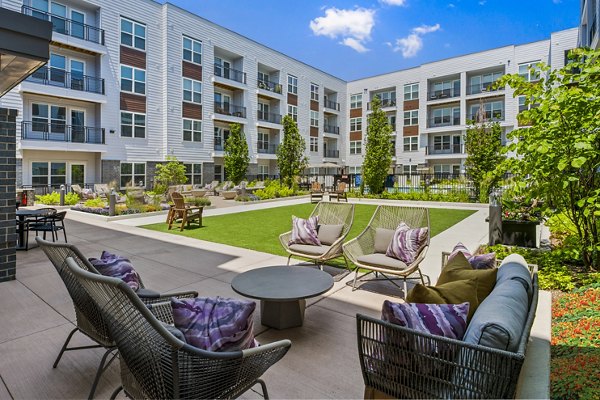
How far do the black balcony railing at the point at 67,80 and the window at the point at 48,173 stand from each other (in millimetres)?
4419

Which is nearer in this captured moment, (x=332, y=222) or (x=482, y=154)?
(x=332, y=222)

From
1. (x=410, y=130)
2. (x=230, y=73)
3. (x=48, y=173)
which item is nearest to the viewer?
(x=48, y=173)

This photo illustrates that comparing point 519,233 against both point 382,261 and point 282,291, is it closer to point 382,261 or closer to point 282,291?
point 382,261

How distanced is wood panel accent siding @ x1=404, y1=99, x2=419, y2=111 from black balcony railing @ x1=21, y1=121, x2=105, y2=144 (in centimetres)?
2955

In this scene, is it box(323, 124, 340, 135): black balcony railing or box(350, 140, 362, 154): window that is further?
Result: box(350, 140, 362, 154): window

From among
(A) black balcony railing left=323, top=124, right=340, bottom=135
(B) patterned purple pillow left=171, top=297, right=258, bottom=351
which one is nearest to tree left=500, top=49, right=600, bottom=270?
(B) patterned purple pillow left=171, top=297, right=258, bottom=351

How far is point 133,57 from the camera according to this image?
2338cm

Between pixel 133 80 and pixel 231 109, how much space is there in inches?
339

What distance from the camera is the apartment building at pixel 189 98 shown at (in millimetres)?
20359

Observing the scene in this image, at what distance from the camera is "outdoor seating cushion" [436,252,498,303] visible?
2676mm

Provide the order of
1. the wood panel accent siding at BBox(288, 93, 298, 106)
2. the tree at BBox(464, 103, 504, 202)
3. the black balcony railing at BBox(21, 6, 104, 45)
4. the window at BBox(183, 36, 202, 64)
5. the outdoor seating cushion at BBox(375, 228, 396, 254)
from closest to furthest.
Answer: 1. the outdoor seating cushion at BBox(375, 228, 396, 254)
2. the tree at BBox(464, 103, 504, 202)
3. the black balcony railing at BBox(21, 6, 104, 45)
4. the window at BBox(183, 36, 202, 64)
5. the wood panel accent siding at BBox(288, 93, 298, 106)

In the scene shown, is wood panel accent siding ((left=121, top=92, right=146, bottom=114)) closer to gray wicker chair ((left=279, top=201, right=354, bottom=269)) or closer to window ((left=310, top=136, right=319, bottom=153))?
window ((left=310, top=136, right=319, bottom=153))

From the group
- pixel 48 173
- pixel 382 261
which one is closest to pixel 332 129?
pixel 48 173

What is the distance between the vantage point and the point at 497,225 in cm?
732
